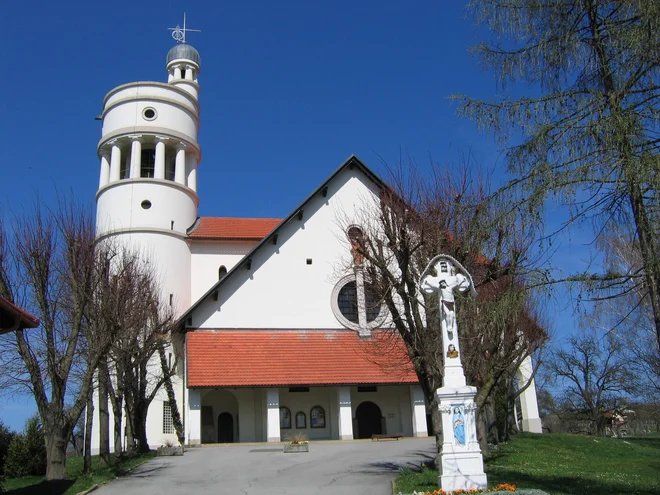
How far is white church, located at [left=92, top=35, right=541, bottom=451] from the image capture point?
28297mm

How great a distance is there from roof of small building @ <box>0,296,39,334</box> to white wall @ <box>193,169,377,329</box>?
18.0 meters

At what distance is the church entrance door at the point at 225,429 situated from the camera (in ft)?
99.4

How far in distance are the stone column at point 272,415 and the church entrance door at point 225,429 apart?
3360 mm

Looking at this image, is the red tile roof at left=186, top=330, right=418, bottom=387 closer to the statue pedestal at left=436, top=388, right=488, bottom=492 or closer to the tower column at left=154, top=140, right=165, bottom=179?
the tower column at left=154, top=140, right=165, bottom=179

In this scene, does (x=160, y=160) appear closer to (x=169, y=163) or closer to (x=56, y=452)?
(x=169, y=163)

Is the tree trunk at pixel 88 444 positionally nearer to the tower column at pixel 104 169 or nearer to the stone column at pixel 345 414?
the stone column at pixel 345 414

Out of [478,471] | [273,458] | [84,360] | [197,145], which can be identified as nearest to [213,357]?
[84,360]

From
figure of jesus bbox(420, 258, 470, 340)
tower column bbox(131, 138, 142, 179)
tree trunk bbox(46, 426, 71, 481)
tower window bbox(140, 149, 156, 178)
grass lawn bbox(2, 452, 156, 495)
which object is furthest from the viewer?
tower window bbox(140, 149, 156, 178)

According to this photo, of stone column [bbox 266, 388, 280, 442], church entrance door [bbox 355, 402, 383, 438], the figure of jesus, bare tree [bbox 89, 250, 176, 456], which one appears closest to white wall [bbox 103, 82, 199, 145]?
bare tree [bbox 89, 250, 176, 456]

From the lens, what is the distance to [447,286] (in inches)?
433

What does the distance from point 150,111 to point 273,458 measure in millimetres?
22248

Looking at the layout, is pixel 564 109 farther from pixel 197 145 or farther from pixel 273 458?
pixel 197 145

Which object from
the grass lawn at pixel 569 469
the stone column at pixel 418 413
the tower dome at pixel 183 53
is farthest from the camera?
the tower dome at pixel 183 53

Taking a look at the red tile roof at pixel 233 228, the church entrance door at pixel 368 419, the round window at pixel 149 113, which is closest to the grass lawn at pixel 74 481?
the church entrance door at pixel 368 419
